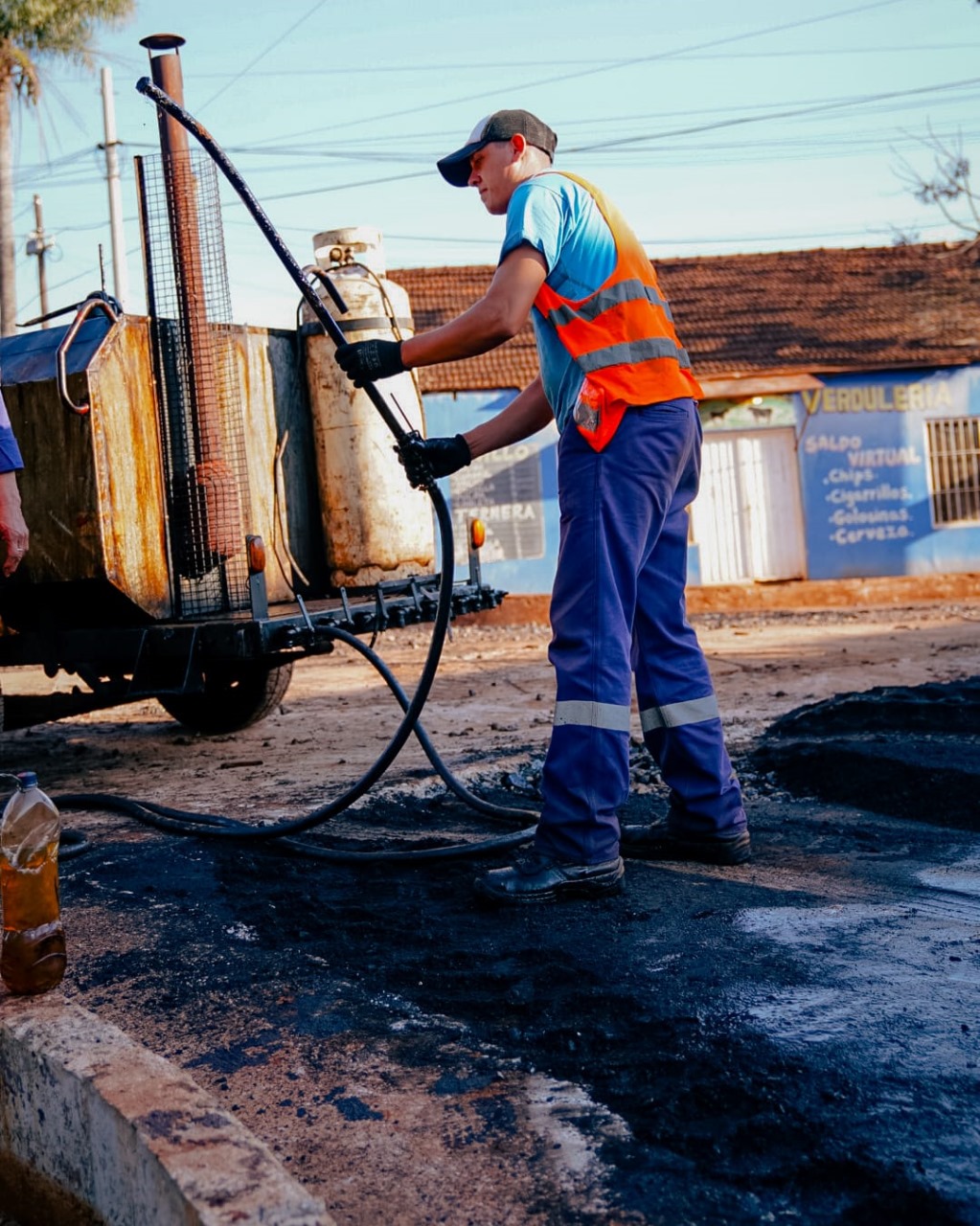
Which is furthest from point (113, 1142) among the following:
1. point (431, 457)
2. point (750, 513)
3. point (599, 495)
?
point (750, 513)

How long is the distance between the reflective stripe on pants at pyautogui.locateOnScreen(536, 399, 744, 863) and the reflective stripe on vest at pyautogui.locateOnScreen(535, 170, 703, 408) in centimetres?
7

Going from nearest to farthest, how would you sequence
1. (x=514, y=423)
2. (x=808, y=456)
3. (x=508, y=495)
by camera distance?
1. (x=514, y=423)
2. (x=508, y=495)
3. (x=808, y=456)

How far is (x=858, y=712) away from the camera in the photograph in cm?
583

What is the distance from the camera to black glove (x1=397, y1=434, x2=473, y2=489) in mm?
3779

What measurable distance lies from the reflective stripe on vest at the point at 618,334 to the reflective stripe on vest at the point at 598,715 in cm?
78

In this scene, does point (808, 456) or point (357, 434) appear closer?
point (357, 434)

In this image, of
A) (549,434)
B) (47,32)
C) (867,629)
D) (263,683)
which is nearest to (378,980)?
(263,683)

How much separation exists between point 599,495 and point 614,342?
413mm

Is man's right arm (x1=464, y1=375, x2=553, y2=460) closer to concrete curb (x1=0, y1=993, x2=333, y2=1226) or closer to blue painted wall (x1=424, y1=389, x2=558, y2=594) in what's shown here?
concrete curb (x1=0, y1=993, x2=333, y2=1226)

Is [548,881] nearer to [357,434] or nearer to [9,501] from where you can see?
[9,501]

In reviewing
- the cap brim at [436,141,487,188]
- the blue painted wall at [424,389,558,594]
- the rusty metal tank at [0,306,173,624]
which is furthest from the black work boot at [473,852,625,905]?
A: the blue painted wall at [424,389,558,594]

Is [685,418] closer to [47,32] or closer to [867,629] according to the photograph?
[867,629]

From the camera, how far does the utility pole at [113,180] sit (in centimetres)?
2025

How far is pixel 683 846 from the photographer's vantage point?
11.9 ft
